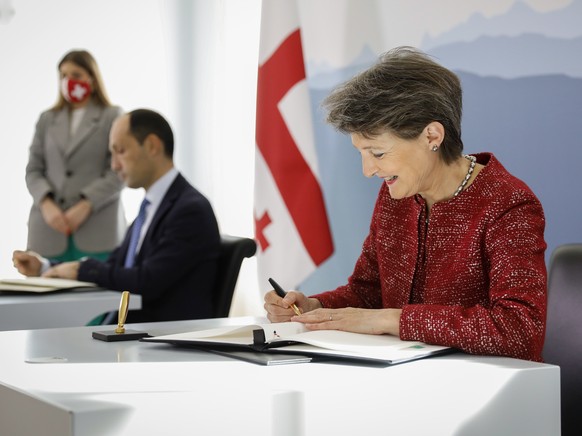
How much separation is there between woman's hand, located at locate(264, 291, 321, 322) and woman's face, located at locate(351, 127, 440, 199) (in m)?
0.32

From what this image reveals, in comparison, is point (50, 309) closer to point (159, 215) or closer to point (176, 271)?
point (176, 271)

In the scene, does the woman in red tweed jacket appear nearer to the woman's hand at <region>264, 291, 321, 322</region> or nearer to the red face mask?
the woman's hand at <region>264, 291, 321, 322</region>

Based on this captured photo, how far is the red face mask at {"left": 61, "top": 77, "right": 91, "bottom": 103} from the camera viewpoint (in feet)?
15.9

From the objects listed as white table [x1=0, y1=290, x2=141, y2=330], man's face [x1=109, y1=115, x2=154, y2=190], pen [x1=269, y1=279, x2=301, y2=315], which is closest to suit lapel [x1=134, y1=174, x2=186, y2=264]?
man's face [x1=109, y1=115, x2=154, y2=190]

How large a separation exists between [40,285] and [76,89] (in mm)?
2209

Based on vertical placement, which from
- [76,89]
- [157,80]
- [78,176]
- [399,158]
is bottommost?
[399,158]

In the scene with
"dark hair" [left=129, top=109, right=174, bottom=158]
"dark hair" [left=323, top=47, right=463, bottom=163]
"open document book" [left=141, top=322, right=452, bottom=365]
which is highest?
"dark hair" [left=129, top=109, right=174, bottom=158]

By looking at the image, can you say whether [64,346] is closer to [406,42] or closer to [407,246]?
[407,246]

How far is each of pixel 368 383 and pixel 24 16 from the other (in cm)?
489

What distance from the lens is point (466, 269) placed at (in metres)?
1.89

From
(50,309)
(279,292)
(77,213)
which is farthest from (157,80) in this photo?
(279,292)

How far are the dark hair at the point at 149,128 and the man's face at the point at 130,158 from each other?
22 millimetres

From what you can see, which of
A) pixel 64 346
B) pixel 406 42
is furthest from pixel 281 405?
pixel 406 42

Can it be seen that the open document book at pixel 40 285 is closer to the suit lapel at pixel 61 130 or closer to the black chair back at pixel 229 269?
the black chair back at pixel 229 269
